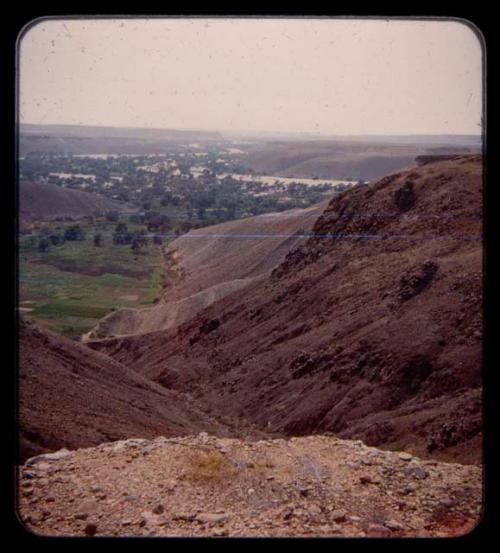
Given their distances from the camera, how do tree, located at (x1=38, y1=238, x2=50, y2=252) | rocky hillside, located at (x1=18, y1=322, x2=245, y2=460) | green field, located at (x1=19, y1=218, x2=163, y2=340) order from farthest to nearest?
tree, located at (x1=38, y1=238, x2=50, y2=252) < green field, located at (x1=19, y1=218, x2=163, y2=340) < rocky hillside, located at (x1=18, y1=322, x2=245, y2=460)

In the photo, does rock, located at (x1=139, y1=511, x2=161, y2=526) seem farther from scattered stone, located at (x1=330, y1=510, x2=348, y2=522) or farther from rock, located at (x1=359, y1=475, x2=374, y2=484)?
rock, located at (x1=359, y1=475, x2=374, y2=484)

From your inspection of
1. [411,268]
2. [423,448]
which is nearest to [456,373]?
[423,448]

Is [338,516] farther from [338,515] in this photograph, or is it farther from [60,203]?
[60,203]

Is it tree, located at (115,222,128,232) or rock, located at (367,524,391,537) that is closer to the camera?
rock, located at (367,524,391,537)

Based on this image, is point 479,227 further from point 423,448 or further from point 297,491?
point 297,491

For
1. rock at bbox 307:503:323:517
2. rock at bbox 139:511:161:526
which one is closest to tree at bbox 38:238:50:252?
rock at bbox 139:511:161:526

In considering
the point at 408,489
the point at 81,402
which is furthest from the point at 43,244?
the point at 408,489

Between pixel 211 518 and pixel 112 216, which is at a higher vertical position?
pixel 112 216
